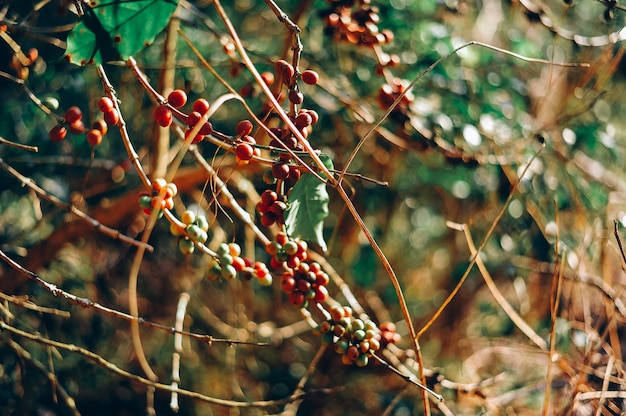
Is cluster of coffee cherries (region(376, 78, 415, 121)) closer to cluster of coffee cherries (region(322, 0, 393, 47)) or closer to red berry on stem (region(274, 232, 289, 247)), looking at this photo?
cluster of coffee cherries (region(322, 0, 393, 47))

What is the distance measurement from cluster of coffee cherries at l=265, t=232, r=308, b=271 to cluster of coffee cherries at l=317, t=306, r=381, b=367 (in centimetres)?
10

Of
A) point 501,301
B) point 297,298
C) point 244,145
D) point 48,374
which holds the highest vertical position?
point 244,145

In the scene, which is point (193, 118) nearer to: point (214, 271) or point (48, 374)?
point (214, 271)

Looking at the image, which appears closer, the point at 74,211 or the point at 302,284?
the point at 302,284

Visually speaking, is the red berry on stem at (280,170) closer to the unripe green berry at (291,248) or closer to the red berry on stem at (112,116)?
the unripe green berry at (291,248)

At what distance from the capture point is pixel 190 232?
Result: 726mm

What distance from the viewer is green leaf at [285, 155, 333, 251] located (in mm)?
709

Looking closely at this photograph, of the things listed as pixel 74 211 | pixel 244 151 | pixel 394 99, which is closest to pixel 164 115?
pixel 244 151

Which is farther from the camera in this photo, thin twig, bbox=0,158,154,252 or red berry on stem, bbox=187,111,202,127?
thin twig, bbox=0,158,154,252

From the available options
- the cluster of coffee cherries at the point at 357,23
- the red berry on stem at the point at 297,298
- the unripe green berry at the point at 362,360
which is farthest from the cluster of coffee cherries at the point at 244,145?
the cluster of coffee cherries at the point at 357,23

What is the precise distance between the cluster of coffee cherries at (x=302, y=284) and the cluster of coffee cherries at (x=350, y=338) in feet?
0.13

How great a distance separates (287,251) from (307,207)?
77 mm

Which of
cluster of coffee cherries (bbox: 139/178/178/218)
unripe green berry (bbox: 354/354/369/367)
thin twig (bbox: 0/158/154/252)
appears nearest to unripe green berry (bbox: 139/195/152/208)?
cluster of coffee cherries (bbox: 139/178/178/218)

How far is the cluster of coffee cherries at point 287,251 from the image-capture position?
2.48ft
